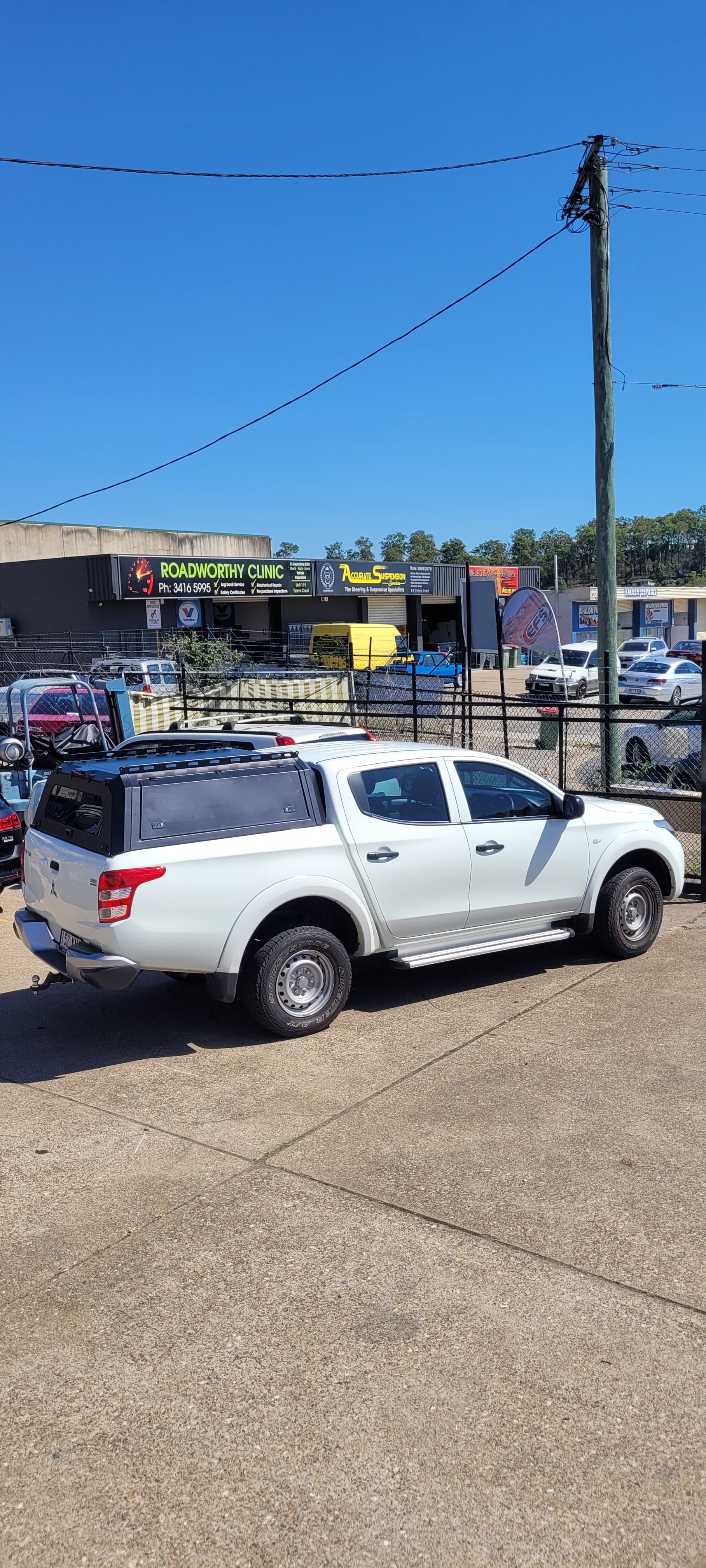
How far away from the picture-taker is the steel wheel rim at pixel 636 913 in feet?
26.7

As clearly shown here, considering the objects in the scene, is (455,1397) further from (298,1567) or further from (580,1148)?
(580,1148)

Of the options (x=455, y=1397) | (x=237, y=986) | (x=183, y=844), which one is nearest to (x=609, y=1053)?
(x=237, y=986)

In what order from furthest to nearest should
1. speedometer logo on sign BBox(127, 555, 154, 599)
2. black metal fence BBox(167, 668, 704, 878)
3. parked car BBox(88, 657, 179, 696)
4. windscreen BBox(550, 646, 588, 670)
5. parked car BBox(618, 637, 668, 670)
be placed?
parked car BBox(618, 637, 668, 670) → windscreen BBox(550, 646, 588, 670) → speedometer logo on sign BBox(127, 555, 154, 599) → parked car BBox(88, 657, 179, 696) → black metal fence BBox(167, 668, 704, 878)

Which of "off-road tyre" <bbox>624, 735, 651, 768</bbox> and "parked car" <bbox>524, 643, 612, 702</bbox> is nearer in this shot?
"off-road tyre" <bbox>624, 735, 651, 768</bbox>

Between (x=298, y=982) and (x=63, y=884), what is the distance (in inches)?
56.4

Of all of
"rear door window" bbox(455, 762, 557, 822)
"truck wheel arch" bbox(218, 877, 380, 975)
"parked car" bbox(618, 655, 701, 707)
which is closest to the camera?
"truck wheel arch" bbox(218, 877, 380, 975)

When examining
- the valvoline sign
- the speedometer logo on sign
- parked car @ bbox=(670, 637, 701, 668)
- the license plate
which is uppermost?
the speedometer logo on sign

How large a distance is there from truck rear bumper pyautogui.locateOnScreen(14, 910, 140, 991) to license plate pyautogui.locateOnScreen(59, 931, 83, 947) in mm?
27

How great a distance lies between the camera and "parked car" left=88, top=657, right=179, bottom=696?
986 inches

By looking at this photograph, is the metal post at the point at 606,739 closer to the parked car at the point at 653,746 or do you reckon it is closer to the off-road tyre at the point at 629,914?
the parked car at the point at 653,746

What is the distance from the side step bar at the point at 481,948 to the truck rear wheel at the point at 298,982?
47 centimetres

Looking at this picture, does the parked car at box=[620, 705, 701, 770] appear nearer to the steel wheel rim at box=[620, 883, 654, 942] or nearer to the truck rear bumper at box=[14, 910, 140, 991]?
the steel wheel rim at box=[620, 883, 654, 942]

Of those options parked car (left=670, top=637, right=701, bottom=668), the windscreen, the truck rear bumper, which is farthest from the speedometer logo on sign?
the truck rear bumper

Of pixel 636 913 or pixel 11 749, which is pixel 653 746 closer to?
pixel 636 913
